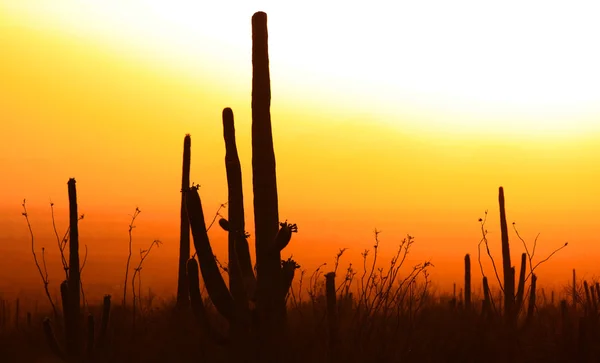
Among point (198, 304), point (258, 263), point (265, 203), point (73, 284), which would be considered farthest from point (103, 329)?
point (265, 203)

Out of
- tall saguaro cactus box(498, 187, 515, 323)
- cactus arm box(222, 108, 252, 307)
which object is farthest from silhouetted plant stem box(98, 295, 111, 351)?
tall saguaro cactus box(498, 187, 515, 323)

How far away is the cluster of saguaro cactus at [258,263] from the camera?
8.04 m

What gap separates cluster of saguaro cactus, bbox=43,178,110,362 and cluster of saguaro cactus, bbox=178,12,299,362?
7.27 ft

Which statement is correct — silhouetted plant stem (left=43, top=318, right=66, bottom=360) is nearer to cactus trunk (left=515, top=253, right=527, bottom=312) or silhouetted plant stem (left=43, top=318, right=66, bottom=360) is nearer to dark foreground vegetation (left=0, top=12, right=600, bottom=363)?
dark foreground vegetation (left=0, top=12, right=600, bottom=363)

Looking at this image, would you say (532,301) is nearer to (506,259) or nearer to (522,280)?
(522,280)

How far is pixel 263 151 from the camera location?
8.48m

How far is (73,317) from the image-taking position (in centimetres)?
981

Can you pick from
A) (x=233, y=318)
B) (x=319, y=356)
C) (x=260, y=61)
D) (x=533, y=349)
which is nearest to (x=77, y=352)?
(x=233, y=318)

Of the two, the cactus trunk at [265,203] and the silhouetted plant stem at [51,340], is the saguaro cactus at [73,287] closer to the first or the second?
the silhouetted plant stem at [51,340]

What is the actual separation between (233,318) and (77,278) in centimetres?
297

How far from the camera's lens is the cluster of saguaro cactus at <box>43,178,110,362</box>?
957 cm

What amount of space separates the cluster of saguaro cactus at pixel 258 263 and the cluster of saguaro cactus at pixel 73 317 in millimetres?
2215

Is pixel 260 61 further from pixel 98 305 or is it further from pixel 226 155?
pixel 98 305

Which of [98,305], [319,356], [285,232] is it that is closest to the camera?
[285,232]
